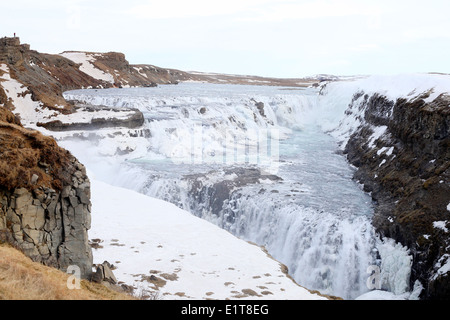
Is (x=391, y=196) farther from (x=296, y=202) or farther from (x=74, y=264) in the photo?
(x=74, y=264)

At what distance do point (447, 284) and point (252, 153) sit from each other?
68.6 ft

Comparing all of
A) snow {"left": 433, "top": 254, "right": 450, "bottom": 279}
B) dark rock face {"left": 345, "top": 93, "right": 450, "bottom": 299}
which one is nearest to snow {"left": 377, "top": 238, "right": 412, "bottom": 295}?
dark rock face {"left": 345, "top": 93, "right": 450, "bottom": 299}

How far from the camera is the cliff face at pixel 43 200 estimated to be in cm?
929

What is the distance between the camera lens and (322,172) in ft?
88.7

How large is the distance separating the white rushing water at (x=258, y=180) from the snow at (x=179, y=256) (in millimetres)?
3399

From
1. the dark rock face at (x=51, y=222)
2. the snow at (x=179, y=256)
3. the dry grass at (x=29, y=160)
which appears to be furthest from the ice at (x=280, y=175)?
the dry grass at (x=29, y=160)

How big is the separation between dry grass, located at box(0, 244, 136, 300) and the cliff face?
2.95 ft

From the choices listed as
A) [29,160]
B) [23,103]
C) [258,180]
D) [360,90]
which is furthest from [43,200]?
[360,90]

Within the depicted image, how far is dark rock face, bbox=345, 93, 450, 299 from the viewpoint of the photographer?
14.3 m

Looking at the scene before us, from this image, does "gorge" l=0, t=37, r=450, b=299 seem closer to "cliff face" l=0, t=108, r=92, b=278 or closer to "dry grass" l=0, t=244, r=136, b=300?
"cliff face" l=0, t=108, r=92, b=278

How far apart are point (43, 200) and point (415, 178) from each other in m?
16.0

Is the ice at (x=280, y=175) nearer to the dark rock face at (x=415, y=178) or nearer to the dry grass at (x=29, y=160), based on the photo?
the dark rock face at (x=415, y=178)

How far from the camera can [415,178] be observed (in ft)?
63.5

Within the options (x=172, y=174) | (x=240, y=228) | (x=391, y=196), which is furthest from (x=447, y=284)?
(x=172, y=174)
